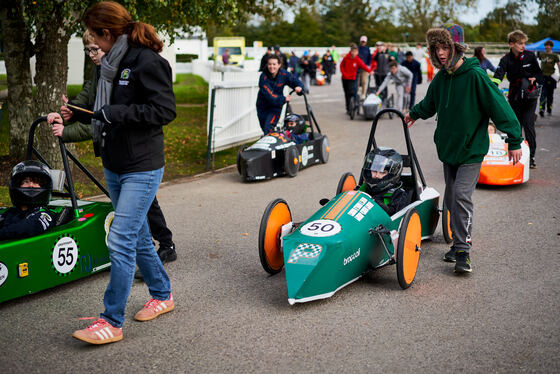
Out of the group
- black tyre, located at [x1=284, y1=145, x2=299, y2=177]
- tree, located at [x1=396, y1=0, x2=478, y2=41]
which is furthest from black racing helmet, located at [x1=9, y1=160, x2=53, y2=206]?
tree, located at [x1=396, y1=0, x2=478, y2=41]

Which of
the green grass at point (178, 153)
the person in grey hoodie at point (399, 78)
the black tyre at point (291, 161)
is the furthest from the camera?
the person in grey hoodie at point (399, 78)

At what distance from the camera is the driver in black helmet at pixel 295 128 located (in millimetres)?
10062

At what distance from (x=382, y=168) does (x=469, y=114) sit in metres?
0.92

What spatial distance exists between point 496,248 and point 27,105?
8304mm

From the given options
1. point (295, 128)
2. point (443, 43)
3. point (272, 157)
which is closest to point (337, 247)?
point (443, 43)

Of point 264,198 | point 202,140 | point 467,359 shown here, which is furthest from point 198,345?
point 202,140

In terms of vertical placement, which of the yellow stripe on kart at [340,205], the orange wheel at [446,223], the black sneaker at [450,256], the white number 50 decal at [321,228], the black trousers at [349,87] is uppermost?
the black trousers at [349,87]

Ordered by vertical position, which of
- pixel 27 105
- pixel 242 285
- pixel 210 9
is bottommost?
pixel 242 285

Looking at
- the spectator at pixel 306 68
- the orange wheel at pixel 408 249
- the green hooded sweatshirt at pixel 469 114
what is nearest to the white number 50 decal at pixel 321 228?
the orange wheel at pixel 408 249

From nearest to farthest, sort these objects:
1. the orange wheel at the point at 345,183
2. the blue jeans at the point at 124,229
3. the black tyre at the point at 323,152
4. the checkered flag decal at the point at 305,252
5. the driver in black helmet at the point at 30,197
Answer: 1. the blue jeans at the point at 124,229
2. the checkered flag decal at the point at 305,252
3. the driver in black helmet at the point at 30,197
4. the orange wheel at the point at 345,183
5. the black tyre at the point at 323,152

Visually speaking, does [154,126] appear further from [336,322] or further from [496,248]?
[496,248]

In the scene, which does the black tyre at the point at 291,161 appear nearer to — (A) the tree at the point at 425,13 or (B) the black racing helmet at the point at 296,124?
(B) the black racing helmet at the point at 296,124

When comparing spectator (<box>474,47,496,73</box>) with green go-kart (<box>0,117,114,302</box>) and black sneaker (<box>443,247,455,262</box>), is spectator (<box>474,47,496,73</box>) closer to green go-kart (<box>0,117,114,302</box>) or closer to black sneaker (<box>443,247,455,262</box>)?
black sneaker (<box>443,247,455,262</box>)

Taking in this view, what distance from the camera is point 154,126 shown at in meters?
3.89
